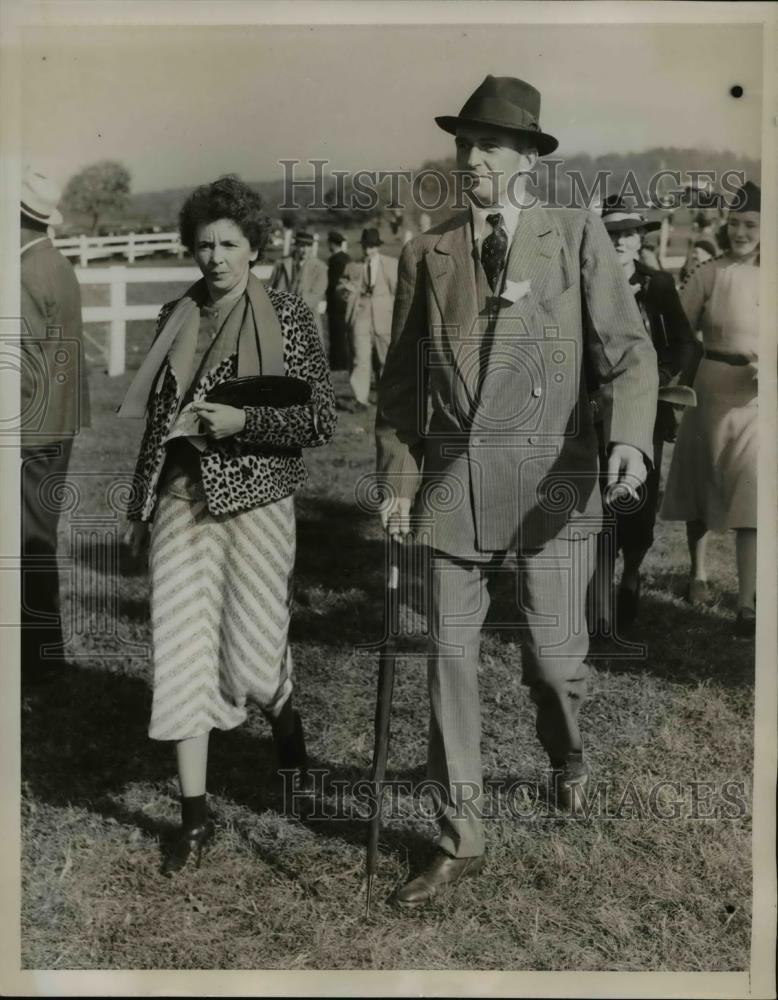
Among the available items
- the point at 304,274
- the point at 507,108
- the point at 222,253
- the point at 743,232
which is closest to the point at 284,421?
the point at 222,253

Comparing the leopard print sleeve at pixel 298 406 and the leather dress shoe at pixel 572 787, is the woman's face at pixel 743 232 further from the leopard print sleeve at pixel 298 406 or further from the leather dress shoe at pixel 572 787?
the leather dress shoe at pixel 572 787

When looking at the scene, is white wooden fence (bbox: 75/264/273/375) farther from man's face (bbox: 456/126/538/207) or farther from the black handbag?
man's face (bbox: 456/126/538/207)

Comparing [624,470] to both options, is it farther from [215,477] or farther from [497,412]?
[215,477]

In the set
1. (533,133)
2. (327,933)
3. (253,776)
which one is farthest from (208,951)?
(533,133)

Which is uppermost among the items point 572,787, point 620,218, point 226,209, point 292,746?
point 620,218

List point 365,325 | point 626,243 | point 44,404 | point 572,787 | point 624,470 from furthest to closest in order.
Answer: point 365,325 → point 626,243 → point 44,404 → point 572,787 → point 624,470

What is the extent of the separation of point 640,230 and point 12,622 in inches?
116

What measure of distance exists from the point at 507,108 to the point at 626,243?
1.27m

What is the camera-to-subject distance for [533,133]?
13.5 feet

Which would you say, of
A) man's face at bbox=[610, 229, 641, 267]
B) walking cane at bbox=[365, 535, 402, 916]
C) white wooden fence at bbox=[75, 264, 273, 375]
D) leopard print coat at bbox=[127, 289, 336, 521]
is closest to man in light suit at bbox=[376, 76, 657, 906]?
walking cane at bbox=[365, 535, 402, 916]

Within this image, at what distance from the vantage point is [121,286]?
5.57 m

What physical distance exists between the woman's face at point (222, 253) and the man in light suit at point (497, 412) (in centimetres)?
56

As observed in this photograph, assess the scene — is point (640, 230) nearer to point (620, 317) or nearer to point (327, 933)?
point (620, 317)

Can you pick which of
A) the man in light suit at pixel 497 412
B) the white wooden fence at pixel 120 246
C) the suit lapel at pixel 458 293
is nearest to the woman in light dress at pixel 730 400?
the man in light suit at pixel 497 412
